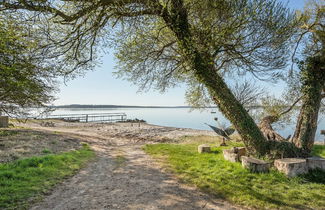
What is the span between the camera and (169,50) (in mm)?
9859

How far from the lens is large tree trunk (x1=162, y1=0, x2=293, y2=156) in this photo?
259 inches

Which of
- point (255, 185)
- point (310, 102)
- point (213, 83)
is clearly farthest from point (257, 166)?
point (310, 102)

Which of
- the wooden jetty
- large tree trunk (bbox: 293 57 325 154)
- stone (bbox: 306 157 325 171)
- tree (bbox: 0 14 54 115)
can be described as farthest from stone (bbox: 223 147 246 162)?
the wooden jetty

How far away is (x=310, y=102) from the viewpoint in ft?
22.5

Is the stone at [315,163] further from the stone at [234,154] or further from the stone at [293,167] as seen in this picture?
the stone at [234,154]

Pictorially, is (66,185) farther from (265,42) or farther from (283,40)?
(283,40)

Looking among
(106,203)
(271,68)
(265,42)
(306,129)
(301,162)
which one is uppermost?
(265,42)

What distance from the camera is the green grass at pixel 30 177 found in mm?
4034

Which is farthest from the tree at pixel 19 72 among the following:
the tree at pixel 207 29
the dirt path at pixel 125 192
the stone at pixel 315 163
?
the stone at pixel 315 163

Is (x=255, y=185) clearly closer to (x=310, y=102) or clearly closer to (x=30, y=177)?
(x=310, y=102)

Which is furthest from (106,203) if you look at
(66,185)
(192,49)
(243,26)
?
(243,26)

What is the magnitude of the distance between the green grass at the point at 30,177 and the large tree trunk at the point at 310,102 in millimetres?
7876

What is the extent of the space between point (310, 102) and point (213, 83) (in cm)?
353

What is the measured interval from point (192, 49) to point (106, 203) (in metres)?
5.30
